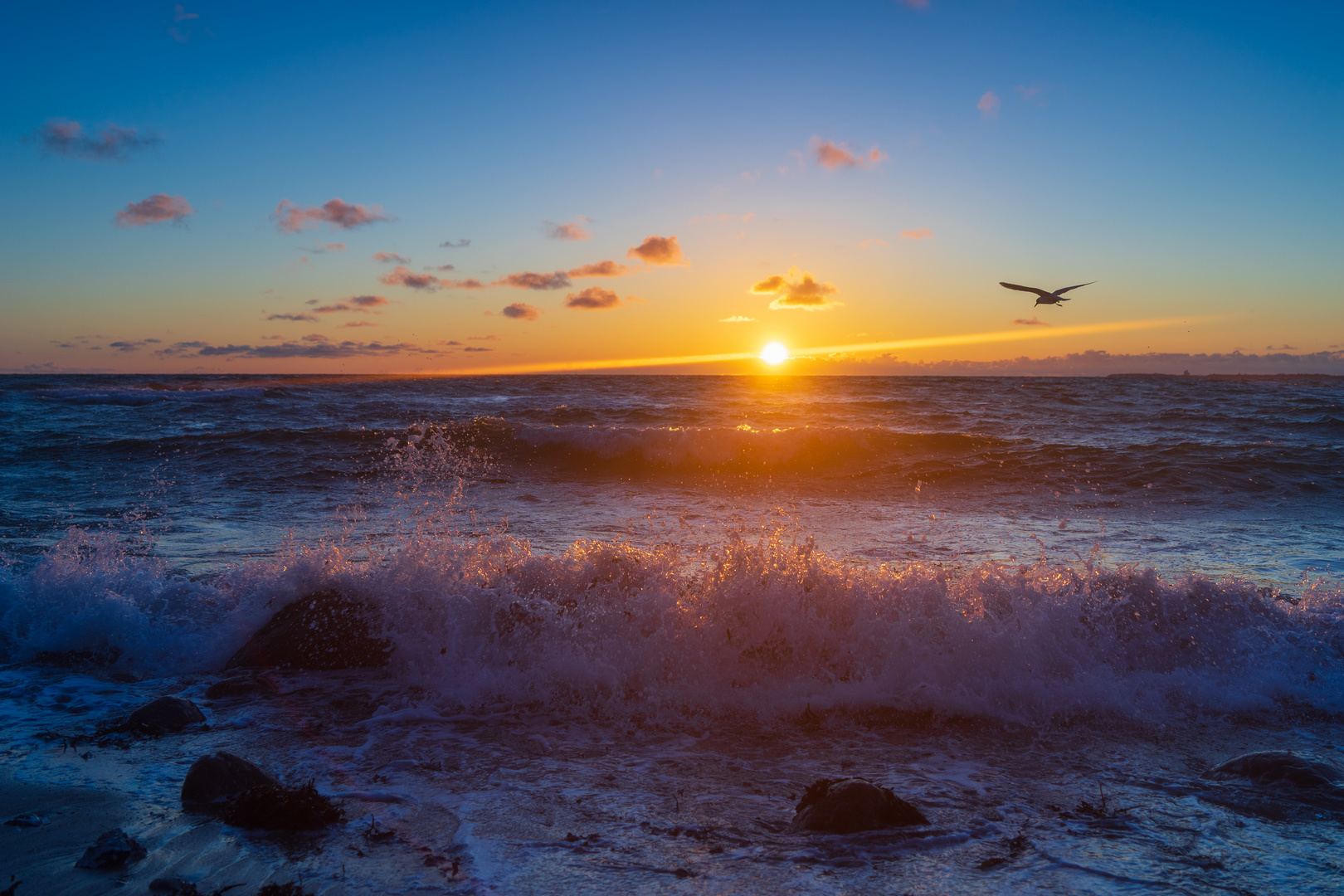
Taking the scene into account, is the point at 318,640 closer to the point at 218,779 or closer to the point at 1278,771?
the point at 218,779

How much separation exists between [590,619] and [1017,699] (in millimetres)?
2859

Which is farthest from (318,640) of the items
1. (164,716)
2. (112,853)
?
(112,853)

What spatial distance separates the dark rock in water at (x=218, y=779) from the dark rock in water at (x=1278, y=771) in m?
4.65

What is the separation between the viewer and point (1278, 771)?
3490 millimetres

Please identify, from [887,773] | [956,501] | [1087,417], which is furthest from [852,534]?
[1087,417]

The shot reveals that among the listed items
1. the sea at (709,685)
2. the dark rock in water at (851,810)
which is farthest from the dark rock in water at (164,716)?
the dark rock in water at (851,810)

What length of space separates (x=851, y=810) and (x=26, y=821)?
3.56 meters

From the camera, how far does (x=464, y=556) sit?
19.7 ft

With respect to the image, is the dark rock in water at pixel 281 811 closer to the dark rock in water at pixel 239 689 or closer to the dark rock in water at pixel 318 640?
the dark rock in water at pixel 239 689

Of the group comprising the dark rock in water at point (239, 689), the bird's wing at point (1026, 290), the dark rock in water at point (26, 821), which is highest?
the bird's wing at point (1026, 290)

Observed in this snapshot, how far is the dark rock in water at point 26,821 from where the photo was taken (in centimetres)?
307

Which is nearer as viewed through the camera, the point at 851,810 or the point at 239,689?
the point at 851,810

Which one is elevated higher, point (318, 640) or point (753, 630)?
point (753, 630)

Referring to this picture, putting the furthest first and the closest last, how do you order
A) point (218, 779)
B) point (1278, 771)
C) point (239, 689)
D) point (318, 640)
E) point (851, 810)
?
point (318, 640), point (239, 689), point (1278, 771), point (218, 779), point (851, 810)
